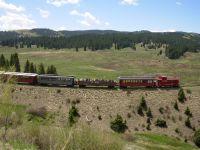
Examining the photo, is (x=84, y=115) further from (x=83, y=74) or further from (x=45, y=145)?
(x=83, y=74)

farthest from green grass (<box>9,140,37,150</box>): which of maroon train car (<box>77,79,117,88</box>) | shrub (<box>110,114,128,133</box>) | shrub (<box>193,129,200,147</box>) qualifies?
maroon train car (<box>77,79,117,88</box>)

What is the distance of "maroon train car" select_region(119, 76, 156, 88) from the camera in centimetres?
8762

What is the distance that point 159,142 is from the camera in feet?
223

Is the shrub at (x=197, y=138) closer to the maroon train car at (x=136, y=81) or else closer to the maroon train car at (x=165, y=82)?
A: the maroon train car at (x=165, y=82)

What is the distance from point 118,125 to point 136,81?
17.0 metres

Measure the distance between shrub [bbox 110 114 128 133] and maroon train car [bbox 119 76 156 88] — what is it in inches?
563

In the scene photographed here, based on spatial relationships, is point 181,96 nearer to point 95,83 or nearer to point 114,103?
point 114,103

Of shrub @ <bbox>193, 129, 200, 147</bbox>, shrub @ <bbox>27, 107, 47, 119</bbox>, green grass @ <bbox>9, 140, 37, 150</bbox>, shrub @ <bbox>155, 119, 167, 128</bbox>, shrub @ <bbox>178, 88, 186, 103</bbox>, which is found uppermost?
green grass @ <bbox>9, 140, 37, 150</bbox>

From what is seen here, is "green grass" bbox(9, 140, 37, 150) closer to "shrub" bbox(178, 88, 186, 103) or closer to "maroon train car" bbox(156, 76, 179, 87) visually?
"shrub" bbox(178, 88, 186, 103)

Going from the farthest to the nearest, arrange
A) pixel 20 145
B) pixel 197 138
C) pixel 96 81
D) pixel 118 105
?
pixel 96 81
pixel 118 105
pixel 197 138
pixel 20 145

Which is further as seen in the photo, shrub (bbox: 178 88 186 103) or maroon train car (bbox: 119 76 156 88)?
maroon train car (bbox: 119 76 156 88)

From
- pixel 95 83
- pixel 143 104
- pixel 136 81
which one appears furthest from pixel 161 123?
pixel 95 83

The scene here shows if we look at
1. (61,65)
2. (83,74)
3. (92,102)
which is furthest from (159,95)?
(61,65)

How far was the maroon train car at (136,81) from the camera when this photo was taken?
87625 mm
